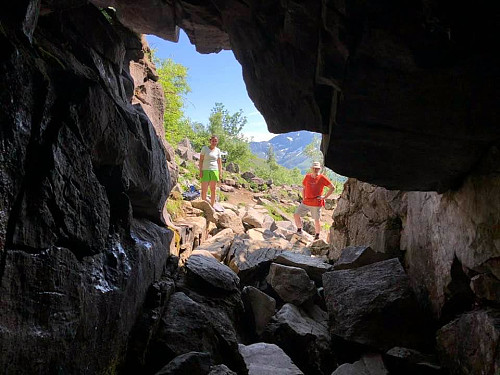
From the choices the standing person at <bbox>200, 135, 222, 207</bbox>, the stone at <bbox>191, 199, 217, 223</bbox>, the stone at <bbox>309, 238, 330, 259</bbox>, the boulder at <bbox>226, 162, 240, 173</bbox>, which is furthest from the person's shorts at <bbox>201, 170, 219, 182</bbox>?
the boulder at <bbox>226, 162, 240, 173</bbox>

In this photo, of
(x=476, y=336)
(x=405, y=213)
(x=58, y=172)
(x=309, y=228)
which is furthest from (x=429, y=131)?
(x=309, y=228)

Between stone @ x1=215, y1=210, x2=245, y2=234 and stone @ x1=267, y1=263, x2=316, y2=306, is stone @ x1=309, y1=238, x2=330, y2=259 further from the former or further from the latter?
stone @ x1=267, y1=263, x2=316, y2=306

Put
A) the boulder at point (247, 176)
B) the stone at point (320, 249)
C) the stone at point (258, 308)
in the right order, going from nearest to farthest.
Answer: the stone at point (258, 308) < the stone at point (320, 249) < the boulder at point (247, 176)

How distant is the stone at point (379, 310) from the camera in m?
4.55

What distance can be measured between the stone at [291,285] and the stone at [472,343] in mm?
2409

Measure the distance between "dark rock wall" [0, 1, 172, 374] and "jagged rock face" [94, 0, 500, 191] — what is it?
4.30 feet

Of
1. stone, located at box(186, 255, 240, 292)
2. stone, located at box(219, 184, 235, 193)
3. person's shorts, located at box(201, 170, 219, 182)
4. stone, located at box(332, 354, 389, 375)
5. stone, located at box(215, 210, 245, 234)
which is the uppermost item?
stone, located at box(219, 184, 235, 193)

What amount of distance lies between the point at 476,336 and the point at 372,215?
3675 millimetres

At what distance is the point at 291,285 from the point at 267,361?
208 cm

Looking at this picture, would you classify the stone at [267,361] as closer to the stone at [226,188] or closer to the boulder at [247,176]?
the stone at [226,188]

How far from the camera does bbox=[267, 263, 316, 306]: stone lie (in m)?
6.04

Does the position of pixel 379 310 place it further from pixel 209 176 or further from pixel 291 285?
pixel 209 176

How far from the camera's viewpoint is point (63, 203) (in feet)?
8.67

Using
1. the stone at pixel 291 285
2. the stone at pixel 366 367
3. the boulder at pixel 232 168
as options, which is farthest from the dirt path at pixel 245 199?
the stone at pixel 366 367
